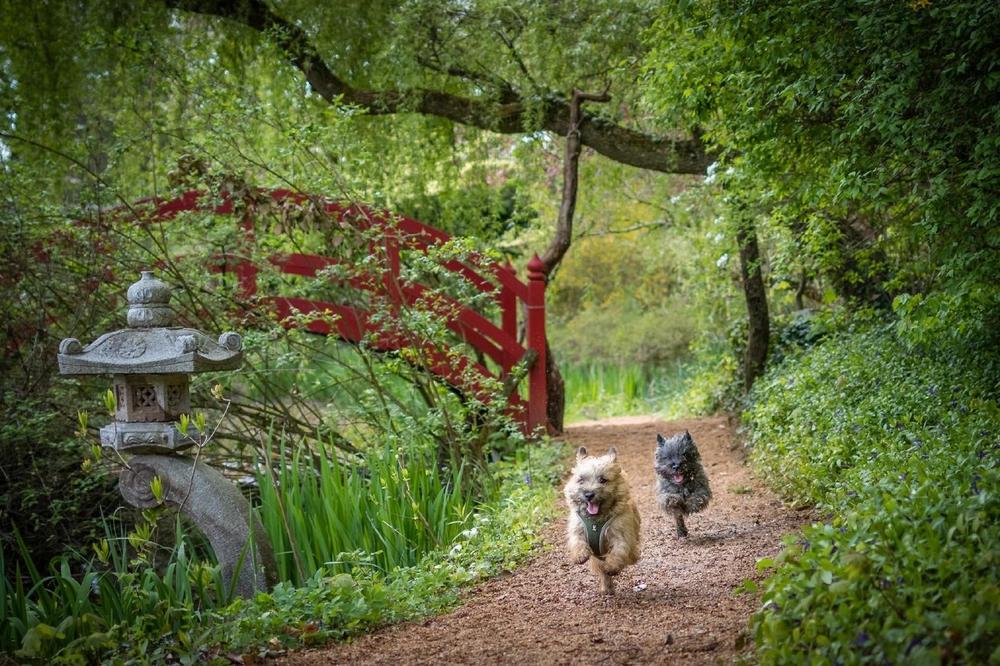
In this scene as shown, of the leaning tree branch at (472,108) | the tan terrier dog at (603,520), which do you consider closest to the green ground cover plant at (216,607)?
the tan terrier dog at (603,520)

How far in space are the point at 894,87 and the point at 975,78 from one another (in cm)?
49

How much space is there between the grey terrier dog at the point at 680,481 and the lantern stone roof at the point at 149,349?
3.04 metres

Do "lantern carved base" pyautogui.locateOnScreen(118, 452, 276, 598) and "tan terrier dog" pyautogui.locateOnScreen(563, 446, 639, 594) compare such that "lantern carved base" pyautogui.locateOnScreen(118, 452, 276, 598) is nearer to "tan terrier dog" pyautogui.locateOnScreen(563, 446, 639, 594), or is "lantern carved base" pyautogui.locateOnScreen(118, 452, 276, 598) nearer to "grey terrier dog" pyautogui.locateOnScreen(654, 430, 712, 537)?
"tan terrier dog" pyautogui.locateOnScreen(563, 446, 639, 594)

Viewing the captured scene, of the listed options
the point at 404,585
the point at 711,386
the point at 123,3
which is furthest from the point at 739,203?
the point at 123,3

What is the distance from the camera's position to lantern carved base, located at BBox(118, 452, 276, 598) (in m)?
6.01

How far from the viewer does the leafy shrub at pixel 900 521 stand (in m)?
3.19

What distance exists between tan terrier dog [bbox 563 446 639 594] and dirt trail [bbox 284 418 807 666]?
9.6 inches

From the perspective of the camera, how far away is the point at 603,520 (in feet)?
17.4

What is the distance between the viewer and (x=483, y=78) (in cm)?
1133

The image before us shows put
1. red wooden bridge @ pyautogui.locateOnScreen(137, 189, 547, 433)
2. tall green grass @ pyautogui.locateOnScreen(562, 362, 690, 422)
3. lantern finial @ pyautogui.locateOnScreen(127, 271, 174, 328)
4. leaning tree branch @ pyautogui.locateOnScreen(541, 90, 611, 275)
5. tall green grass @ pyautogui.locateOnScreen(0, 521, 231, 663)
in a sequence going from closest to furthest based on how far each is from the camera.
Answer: tall green grass @ pyautogui.locateOnScreen(0, 521, 231, 663)
lantern finial @ pyautogui.locateOnScreen(127, 271, 174, 328)
red wooden bridge @ pyautogui.locateOnScreen(137, 189, 547, 433)
leaning tree branch @ pyautogui.locateOnScreen(541, 90, 611, 275)
tall green grass @ pyautogui.locateOnScreen(562, 362, 690, 422)

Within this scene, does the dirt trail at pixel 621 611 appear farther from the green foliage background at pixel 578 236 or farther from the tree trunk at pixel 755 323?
the tree trunk at pixel 755 323

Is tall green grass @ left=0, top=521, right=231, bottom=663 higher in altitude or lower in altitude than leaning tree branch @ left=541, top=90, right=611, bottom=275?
lower

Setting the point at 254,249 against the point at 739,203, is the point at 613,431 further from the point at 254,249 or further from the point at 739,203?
the point at 254,249

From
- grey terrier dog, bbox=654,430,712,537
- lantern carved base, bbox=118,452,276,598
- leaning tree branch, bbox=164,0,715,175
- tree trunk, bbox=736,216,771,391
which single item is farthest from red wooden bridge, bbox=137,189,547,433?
tree trunk, bbox=736,216,771,391
